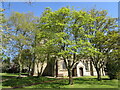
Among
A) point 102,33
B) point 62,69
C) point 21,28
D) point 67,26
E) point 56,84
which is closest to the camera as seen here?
point 67,26

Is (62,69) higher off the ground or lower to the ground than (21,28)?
lower

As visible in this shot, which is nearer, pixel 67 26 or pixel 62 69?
pixel 67 26

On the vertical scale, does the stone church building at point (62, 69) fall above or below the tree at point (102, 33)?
below

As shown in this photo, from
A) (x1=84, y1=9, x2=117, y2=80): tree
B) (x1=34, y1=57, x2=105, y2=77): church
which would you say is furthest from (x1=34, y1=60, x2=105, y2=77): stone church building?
(x1=84, y1=9, x2=117, y2=80): tree

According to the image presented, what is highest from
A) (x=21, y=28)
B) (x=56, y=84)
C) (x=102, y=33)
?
(x=21, y=28)

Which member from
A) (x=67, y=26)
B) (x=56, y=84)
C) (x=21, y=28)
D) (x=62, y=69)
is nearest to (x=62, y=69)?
(x=62, y=69)

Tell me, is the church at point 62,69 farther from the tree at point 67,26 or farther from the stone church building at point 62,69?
the tree at point 67,26

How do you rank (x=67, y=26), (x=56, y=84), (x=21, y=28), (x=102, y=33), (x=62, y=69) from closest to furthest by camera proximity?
(x=67, y=26) < (x=56, y=84) < (x=102, y=33) < (x=21, y=28) < (x=62, y=69)

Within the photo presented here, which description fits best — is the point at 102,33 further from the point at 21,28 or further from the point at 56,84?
the point at 21,28

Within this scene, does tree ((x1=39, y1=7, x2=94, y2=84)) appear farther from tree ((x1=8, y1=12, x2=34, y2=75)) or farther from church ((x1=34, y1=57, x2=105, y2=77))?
church ((x1=34, y1=57, x2=105, y2=77))

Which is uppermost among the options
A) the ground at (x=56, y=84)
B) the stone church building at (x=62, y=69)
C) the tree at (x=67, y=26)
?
the tree at (x=67, y=26)

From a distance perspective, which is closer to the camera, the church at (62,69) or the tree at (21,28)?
the tree at (21,28)

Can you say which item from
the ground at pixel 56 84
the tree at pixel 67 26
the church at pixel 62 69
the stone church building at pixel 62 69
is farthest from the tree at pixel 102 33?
the stone church building at pixel 62 69

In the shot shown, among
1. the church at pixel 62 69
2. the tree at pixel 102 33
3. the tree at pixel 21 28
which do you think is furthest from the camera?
the church at pixel 62 69
